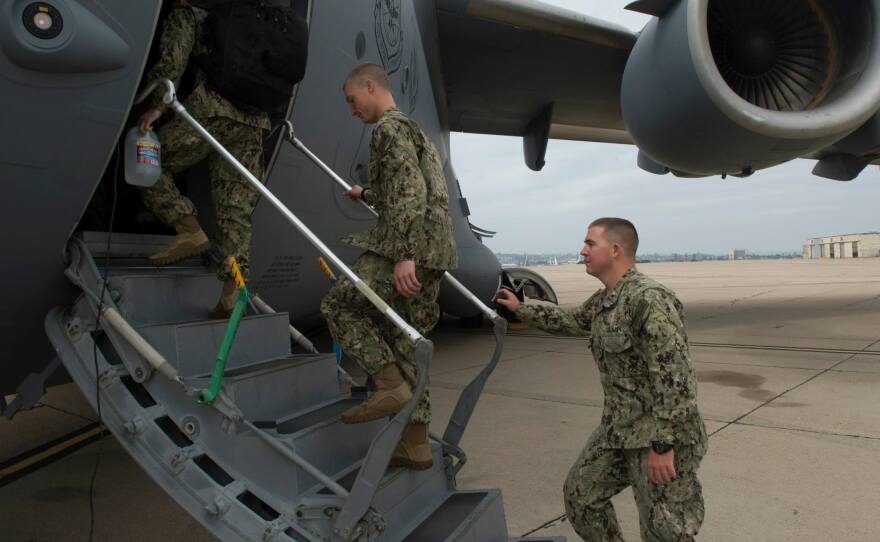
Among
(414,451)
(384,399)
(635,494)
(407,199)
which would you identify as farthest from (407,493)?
(407,199)

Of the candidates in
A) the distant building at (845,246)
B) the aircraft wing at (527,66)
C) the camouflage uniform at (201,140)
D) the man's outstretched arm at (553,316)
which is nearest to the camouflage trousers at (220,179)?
the camouflage uniform at (201,140)

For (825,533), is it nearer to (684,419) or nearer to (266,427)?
(684,419)

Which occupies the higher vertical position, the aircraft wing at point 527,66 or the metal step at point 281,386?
the aircraft wing at point 527,66

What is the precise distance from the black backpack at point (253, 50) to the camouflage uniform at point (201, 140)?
0.26 ft

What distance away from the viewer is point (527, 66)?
841 cm

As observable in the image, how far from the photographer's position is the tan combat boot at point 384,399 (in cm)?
241

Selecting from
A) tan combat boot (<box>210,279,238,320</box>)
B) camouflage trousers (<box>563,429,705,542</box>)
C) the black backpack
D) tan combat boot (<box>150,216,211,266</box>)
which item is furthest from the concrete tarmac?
the black backpack

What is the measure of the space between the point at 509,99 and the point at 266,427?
7.92 metres

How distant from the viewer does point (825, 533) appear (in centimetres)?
269

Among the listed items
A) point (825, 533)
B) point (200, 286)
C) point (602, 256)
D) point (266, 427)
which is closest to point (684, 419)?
point (602, 256)

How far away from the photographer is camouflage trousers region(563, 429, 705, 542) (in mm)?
2078

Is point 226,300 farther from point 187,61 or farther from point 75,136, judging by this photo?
point 187,61

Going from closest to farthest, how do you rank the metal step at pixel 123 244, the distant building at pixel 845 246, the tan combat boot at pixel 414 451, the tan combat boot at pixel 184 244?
the tan combat boot at pixel 414 451 < the metal step at pixel 123 244 < the tan combat boot at pixel 184 244 < the distant building at pixel 845 246

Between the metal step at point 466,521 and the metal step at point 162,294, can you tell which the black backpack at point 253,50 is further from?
the metal step at point 466,521
